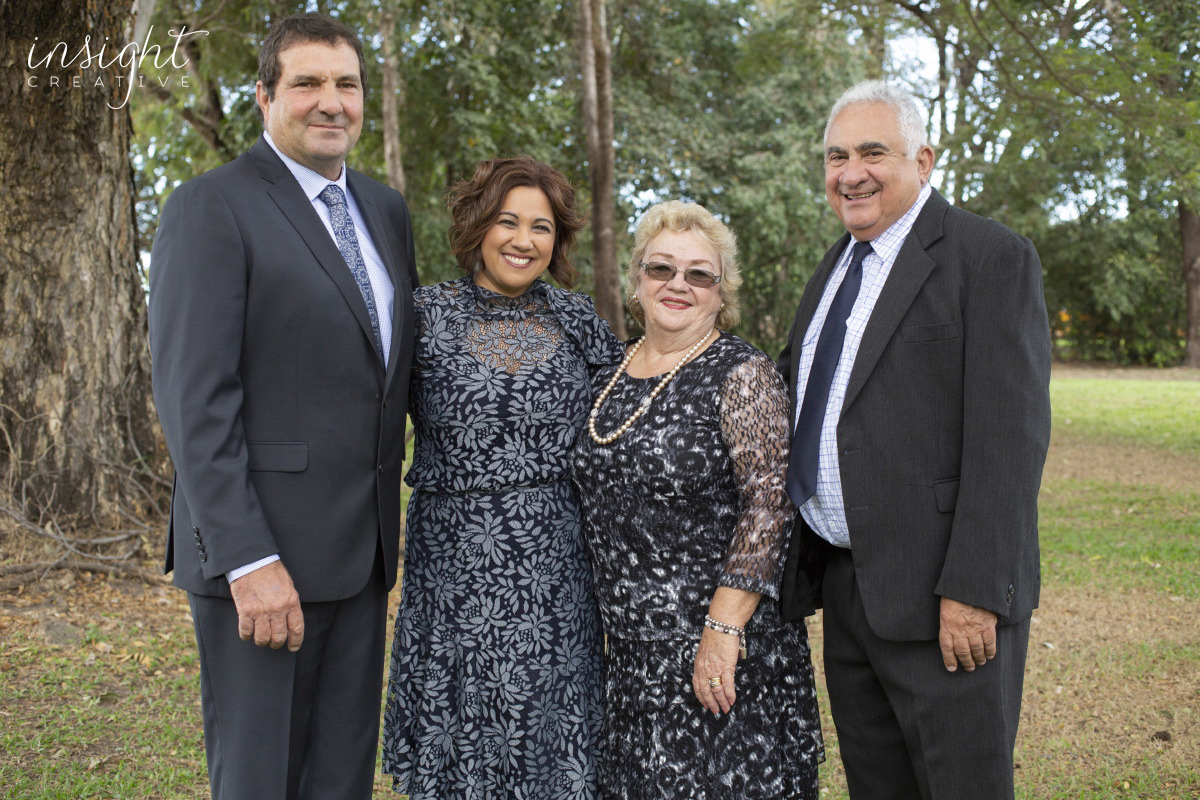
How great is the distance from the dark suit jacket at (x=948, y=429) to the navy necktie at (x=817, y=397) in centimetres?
11

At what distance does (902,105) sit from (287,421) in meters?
1.84

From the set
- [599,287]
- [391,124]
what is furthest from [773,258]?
[391,124]

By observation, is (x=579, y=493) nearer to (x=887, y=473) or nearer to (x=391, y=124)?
(x=887, y=473)

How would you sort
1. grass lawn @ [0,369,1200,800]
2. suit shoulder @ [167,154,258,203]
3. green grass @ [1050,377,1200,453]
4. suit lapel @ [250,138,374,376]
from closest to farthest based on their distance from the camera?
1. suit shoulder @ [167,154,258,203]
2. suit lapel @ [250,138,374,376]
3. grass lawn @ [0,369,1200,800]
4. green grass @ [1050,377,1200,453]

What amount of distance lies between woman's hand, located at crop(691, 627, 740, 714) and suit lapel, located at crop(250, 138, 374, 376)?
1.24m

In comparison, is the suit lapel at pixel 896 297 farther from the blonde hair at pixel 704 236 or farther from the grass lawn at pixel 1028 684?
the grass lawn at pixel 1028 684

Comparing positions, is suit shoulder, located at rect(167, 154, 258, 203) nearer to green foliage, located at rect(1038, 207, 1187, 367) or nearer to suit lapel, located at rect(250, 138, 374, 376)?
suit lapel, located at rect(250, 138, 374, 376)

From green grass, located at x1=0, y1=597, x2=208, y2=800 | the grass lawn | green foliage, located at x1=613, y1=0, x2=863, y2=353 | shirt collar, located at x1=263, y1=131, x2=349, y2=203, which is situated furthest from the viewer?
green foliage, located at x1=613, y1=0, x2=863, y2=353

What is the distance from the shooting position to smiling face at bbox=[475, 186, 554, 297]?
2.96 metres

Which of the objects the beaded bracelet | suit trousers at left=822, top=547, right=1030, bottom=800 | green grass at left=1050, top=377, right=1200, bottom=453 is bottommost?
green grass at left=1050, top=377, right=1200, bottom=453

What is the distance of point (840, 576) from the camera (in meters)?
2.68

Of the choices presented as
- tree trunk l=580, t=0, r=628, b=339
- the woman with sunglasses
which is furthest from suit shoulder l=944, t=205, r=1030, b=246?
tree trunk l=580, t=0, r=628, b=339

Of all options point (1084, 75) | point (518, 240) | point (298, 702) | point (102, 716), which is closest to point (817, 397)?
point (518, 240)

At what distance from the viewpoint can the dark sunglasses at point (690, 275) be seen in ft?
9.41
